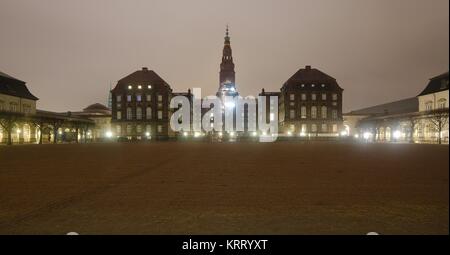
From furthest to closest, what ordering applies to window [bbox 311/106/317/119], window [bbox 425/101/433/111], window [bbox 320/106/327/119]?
window [bbox 311/106/317/119], window [bbox 320/106/327/119], window [bbox 425/101/433/111]

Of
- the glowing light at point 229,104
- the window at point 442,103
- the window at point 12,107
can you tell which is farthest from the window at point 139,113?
the window at point 442,103

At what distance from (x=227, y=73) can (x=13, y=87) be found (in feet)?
202

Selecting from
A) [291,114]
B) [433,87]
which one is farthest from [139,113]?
[433,87]

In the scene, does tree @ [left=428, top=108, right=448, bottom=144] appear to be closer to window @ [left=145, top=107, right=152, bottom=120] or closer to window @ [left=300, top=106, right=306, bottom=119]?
window @ [left=300, top=106, right=306, bottom=119]

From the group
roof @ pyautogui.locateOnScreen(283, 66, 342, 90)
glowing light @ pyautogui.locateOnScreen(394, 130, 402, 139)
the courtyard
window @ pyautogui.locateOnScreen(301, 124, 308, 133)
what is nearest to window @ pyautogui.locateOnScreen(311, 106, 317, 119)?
window @ pyautogui.locateOnScreen(301, 124, 308, 133)

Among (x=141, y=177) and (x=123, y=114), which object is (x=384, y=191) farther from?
(x=123, y=114)

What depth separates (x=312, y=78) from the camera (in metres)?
69.4

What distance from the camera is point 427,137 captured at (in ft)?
143

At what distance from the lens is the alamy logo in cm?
7562

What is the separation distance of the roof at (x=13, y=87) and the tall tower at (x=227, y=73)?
54.0 metres

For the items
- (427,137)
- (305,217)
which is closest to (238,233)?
(305,217)

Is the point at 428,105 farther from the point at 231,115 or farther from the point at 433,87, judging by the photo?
the point at 231,115

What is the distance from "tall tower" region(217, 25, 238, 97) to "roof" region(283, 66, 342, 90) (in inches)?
1126
